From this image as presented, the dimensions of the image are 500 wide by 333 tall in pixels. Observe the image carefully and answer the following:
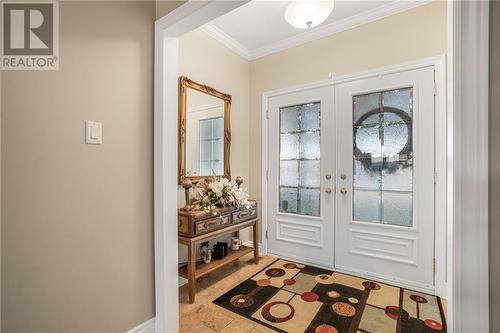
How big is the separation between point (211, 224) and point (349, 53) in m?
2.22

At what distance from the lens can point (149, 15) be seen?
148 centimetres

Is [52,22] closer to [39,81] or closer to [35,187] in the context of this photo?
[39,81]

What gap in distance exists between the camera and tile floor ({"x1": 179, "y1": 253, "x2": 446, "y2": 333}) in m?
1.60

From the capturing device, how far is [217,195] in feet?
7.30

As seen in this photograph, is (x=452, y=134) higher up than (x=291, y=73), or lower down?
lower down

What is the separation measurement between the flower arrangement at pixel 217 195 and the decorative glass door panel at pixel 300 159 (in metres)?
0.68

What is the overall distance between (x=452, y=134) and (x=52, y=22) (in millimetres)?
1816

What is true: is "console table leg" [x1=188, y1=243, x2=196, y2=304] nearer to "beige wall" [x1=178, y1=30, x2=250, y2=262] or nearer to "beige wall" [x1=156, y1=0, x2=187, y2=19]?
"beige wall" [x1=178, y1=30, x2=250, y2=262]

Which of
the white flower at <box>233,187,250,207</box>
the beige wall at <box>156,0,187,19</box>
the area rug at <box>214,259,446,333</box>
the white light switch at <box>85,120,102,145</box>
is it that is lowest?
the area rug at <box>214,259,446,333</box>

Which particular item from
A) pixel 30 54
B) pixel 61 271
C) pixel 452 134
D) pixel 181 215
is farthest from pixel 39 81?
pixel 452 134

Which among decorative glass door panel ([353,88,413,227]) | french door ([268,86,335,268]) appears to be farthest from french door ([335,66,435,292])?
french door ([268,86,335,268])

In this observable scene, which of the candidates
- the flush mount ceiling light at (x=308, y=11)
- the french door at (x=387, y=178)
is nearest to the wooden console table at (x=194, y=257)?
the french door at (x=387, y=178)

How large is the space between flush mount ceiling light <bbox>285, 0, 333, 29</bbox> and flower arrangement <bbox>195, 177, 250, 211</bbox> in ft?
5.21

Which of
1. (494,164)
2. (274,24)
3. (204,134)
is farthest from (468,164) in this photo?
(274,24)
